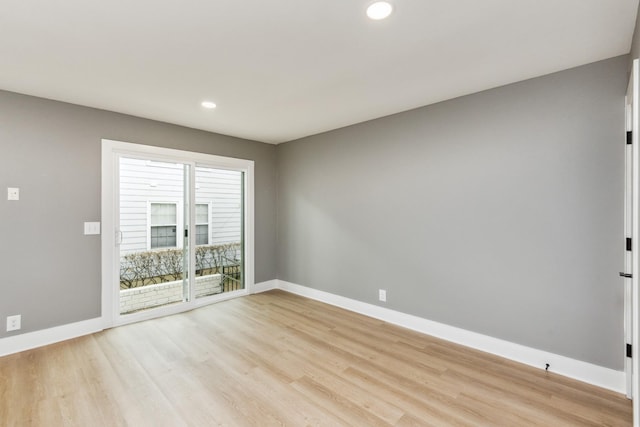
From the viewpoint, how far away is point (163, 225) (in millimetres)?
4129

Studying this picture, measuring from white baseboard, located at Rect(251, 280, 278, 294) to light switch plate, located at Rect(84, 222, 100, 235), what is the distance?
91.8 inches

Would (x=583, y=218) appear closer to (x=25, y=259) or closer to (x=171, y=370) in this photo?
(x=171, y=370)

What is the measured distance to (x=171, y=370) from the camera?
2561 mm

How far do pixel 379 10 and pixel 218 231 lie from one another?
12.5 feet

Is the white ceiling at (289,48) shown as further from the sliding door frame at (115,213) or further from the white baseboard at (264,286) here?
the white baseboard at (264,286)

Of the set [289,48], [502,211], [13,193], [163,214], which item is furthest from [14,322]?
[502,211]

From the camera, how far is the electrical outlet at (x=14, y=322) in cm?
286

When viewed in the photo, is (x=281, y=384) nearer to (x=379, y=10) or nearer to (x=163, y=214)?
(x=379, y=10)

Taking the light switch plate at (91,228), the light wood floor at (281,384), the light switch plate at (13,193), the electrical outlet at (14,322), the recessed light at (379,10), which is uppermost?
the recessed light at (379,10)

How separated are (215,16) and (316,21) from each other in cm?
62

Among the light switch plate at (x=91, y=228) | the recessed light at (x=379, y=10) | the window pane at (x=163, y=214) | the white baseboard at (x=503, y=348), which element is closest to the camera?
the recessed light at (x=379, y=10)

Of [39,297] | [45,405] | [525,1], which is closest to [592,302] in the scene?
[525,1]

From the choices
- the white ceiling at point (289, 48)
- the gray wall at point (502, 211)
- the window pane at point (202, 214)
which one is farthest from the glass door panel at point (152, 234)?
the gray wall at point (502, 211)

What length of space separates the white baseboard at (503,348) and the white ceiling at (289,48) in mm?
2447
